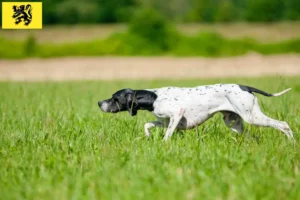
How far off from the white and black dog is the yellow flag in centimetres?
463

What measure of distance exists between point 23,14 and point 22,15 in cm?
4

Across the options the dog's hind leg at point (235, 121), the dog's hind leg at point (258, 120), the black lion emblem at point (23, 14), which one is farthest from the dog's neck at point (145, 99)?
the black lion emblem at point (23, 14)

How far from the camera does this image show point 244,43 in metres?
29.5

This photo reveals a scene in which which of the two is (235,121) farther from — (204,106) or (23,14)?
(23,14)

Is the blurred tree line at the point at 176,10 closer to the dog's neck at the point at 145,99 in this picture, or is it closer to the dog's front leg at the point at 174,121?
the dog's neck at the point at 145,99

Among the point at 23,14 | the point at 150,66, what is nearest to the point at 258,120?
the point at 23,14

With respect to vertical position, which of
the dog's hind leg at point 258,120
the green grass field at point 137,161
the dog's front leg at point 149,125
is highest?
the dog's hind leg at point 258,120

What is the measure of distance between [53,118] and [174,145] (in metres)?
2.93

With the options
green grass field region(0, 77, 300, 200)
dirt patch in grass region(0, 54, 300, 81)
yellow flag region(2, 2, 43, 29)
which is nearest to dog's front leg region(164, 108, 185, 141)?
green grass field region(0, 77, 300, 200)

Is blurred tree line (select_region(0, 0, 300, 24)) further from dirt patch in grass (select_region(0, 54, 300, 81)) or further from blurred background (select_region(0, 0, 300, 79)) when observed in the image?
dirt patch in grass (select_region(0, 54, 300, 81))

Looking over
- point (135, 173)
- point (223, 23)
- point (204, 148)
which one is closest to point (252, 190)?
point (135, 173)

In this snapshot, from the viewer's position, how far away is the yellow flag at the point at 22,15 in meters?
11.8

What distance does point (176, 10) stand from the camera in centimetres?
3070

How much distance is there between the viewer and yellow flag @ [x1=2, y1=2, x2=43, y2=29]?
11.8m
